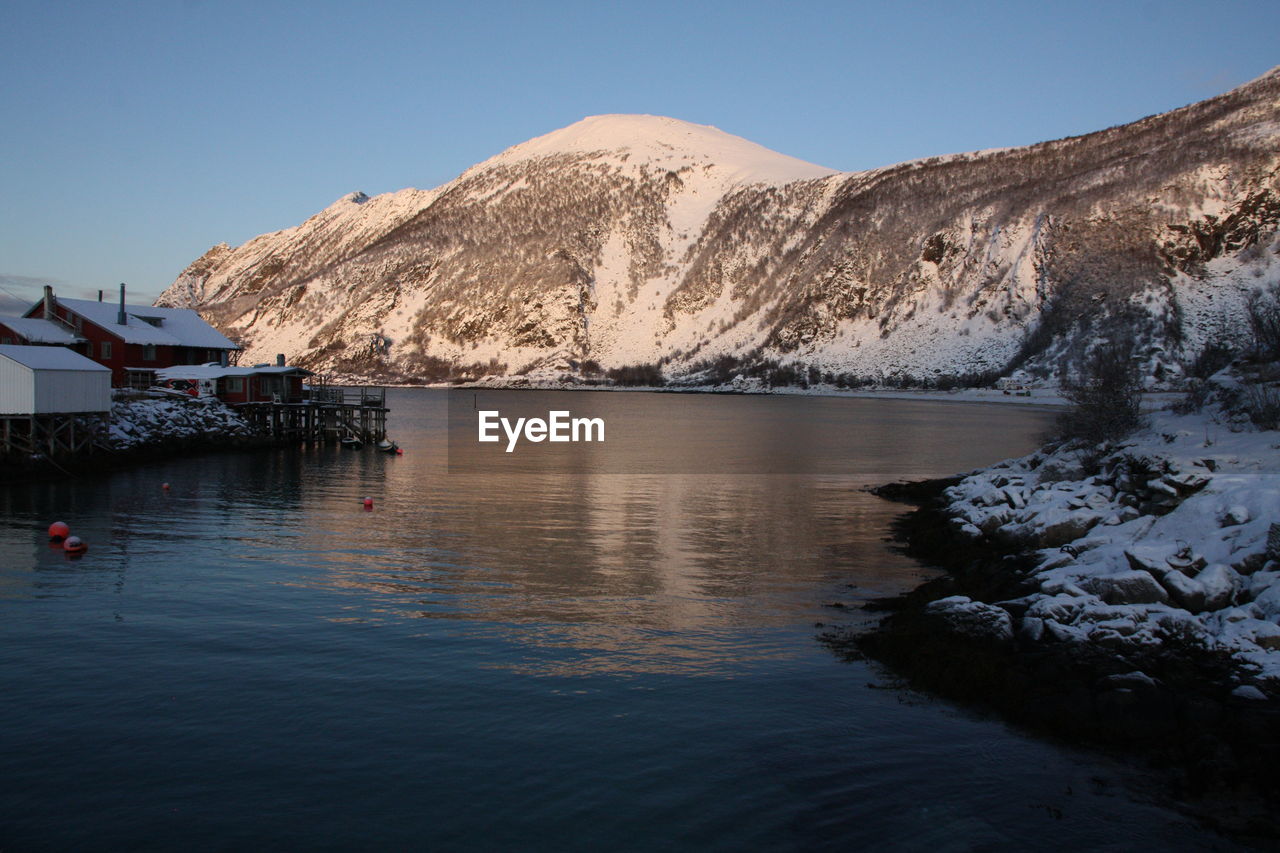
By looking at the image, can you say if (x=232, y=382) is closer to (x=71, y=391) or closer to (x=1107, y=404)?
(x=71, y=391)

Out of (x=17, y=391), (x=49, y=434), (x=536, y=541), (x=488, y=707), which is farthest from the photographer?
(x=49, y=434)

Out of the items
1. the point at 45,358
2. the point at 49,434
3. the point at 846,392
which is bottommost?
the point at 49,434

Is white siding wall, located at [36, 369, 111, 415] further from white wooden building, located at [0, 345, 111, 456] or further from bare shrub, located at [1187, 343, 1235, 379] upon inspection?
bare shrub, located at [1187, 343, 1235, 379]

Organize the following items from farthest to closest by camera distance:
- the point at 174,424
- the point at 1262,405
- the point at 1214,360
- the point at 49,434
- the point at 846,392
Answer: the point at 846,392, the point at 174,424, the point at 1214,360, the point at 49,434, the point at 1262,405

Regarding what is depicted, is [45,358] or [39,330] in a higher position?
[39,330]

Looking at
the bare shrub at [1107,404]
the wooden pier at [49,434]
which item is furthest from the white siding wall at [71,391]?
the bare shrub at [1107,404]

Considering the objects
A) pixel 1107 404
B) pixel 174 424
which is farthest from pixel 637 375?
pixel 1107 404
